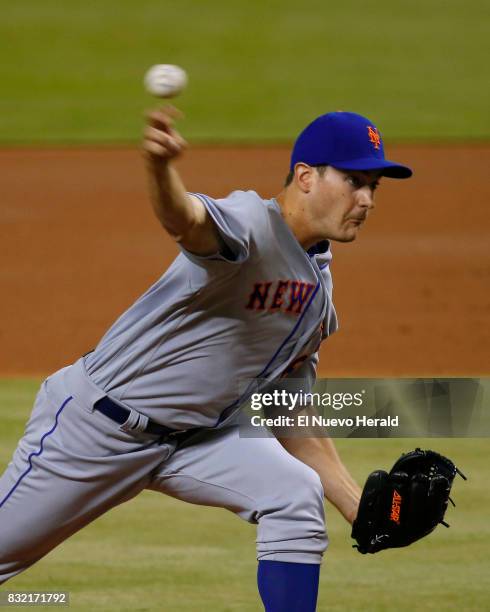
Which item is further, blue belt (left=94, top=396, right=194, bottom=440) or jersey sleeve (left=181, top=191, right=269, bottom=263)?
blue belt (left=94, top=396, right=194, bottom=440)

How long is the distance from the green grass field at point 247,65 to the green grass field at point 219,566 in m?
7.89

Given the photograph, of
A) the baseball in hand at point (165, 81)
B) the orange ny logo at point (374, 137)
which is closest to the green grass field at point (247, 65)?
the orange ny logo at point (374, 137)

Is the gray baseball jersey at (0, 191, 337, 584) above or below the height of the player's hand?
below

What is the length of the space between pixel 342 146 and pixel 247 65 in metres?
11.8

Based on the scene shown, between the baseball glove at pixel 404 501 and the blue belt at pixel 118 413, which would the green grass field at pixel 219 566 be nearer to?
the baseball glove at pixel 404 501

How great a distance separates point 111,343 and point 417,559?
1.90m

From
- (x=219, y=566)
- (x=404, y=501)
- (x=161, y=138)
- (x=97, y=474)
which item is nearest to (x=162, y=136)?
(x=161, y=138)

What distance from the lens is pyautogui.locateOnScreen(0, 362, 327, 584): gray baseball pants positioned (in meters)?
3.24

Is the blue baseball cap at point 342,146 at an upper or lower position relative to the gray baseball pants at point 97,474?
upper

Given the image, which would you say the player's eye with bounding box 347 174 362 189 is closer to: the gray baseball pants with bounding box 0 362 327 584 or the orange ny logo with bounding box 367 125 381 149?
the orange ny logo with bounding box 367 125 381 149

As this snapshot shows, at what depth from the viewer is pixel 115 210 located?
10539 mm

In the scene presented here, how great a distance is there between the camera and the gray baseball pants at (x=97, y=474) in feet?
10.6

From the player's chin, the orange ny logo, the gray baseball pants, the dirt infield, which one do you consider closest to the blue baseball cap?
the orange ny logo

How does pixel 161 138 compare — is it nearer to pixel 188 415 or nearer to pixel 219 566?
pixel 188 415
